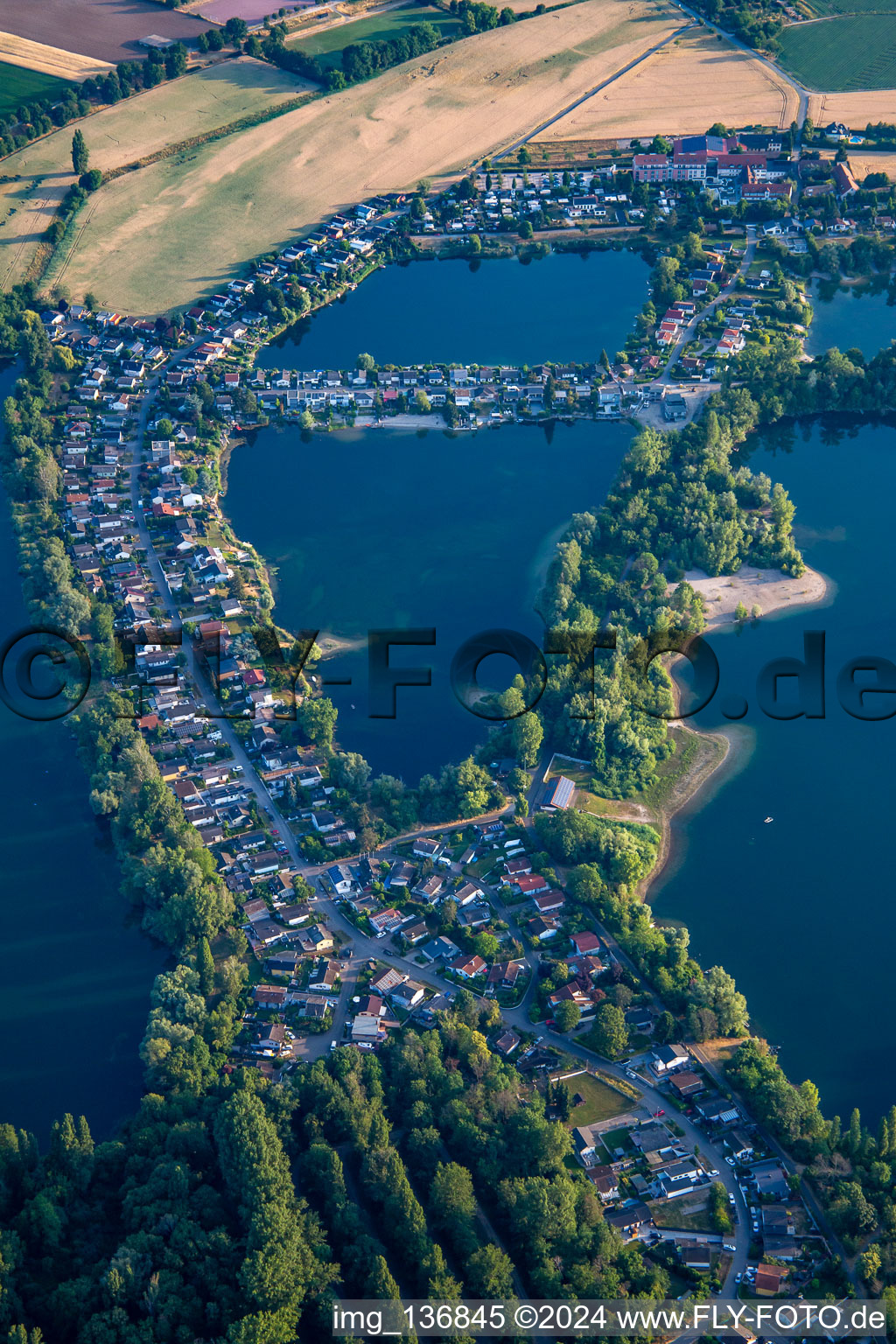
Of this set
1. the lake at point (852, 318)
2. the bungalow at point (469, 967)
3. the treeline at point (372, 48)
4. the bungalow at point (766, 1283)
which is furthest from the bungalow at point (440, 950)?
the treeline at point (372, 48)

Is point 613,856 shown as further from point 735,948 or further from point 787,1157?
point 787,1157

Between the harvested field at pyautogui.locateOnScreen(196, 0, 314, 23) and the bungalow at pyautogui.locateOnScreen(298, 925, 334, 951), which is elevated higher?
the harvested field at pyautogui.locateOnScreen(196, 0, 314, 23)

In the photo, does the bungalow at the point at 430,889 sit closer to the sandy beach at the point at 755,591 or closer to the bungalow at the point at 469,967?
the bungalow at the point at 469,967

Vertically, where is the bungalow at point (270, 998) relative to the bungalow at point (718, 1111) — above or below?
above

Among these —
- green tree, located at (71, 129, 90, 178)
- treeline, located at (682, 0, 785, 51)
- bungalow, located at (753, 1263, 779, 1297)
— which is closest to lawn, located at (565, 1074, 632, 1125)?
bungalow, located at (753, 1263, 779, 1297)

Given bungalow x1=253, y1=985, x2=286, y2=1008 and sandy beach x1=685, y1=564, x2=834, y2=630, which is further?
sandy beach x1=685, y1=564, x2=834, y2=630

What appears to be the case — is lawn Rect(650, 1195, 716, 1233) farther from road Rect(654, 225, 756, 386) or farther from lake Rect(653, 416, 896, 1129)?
road Rect(654, 225, 756, 386)

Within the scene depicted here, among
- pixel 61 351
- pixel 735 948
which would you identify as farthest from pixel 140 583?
pixel 735 948
